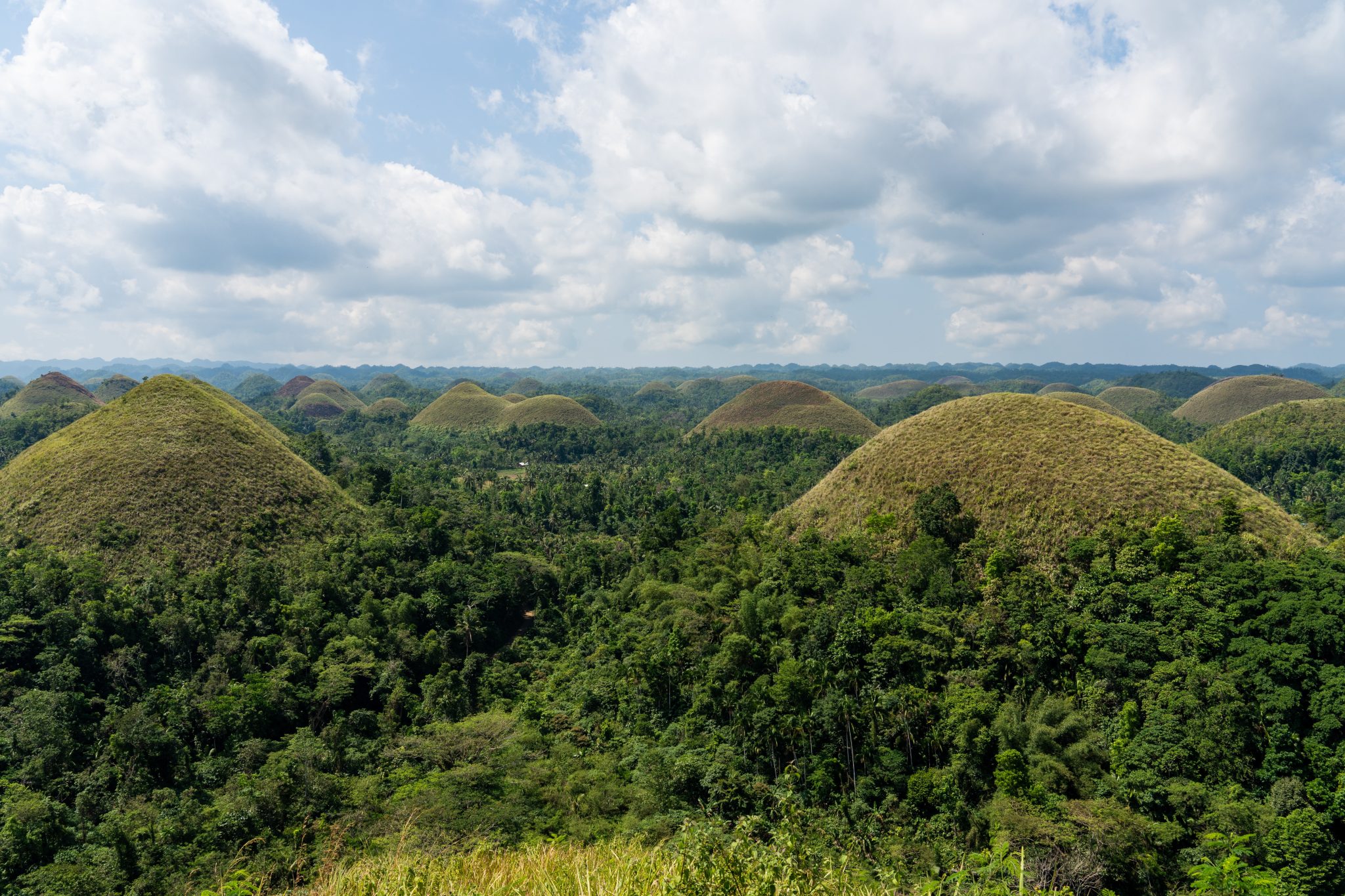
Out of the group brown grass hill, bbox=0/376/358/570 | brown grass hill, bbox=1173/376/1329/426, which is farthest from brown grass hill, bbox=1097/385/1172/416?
brown grass hill, bbox=0/376/358/570

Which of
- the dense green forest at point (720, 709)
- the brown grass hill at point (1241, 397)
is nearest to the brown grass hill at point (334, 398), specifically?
the dense green forest at point (720, 709)

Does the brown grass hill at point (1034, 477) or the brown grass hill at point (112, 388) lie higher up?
the brown grass hill at point (112, 388)

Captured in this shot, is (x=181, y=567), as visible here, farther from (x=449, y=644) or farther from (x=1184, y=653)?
(x=1184, y=653)

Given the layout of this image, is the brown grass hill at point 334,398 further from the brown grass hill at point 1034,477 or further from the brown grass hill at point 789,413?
the brown grass hill at point 1034,477

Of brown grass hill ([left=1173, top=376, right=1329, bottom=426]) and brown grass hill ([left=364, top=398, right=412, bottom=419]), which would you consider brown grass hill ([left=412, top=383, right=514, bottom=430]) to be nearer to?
brown grass hill ([left=364, top=398, right=412, bottom=419])

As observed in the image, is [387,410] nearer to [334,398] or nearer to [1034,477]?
[334,398]

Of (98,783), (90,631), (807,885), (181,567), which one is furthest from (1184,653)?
(181,567)
